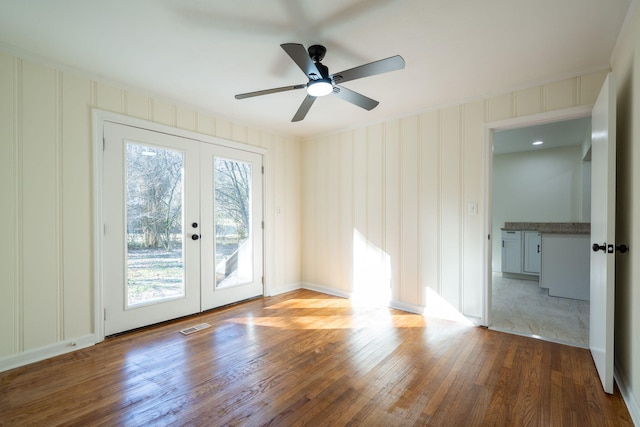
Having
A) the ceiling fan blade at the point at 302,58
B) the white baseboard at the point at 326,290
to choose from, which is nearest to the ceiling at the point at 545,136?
the white baseboard at the point at 326,290

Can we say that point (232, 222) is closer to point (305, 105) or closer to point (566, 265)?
point (305, 105)

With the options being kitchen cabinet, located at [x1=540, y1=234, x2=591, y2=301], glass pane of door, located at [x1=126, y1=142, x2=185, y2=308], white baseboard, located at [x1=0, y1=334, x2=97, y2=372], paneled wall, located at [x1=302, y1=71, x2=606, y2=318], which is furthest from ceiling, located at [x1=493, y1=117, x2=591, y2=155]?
white baseboard, located at [x1=0, y1=334, x2=97, y2=372]

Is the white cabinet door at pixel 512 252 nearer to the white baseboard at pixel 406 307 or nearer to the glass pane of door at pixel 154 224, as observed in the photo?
the white baseboard at pixel 406 307

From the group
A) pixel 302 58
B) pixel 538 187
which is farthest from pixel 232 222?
pixel 538 187

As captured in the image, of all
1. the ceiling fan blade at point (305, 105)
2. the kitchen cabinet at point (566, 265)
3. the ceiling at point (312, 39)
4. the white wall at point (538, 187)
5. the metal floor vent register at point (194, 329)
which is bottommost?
the metal floor vent register at point (194, 329)

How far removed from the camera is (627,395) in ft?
6.05

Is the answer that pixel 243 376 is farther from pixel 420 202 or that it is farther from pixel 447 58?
pixel 447 58

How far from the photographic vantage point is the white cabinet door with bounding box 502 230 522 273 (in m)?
5.47

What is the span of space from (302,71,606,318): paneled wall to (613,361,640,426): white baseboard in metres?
1.16

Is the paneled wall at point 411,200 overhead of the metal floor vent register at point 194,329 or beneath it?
overhead

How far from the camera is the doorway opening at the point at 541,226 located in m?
3.11

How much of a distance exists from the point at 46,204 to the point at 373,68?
9.36ft

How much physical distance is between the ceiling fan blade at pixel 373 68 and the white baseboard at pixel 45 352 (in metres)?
3.13

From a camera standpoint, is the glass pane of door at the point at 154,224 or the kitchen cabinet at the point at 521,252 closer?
the glass pane of door at the point at 154,224
